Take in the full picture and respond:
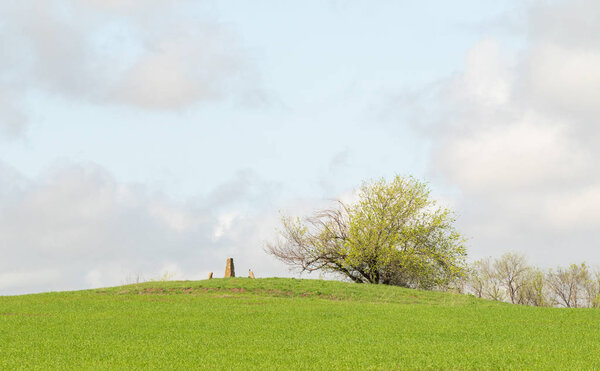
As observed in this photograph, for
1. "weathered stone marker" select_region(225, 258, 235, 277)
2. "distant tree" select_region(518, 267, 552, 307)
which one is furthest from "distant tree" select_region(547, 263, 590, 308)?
"weathered stone marker" select_region(225, 258, 235, 277)

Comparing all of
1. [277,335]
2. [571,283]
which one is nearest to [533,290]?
[571,283]

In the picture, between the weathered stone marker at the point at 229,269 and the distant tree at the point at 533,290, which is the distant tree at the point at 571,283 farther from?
the weathered stone marker at the point at 229,269

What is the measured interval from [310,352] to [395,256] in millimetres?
33456

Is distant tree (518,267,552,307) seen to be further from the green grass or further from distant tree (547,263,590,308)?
the green grass

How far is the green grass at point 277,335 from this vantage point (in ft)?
55.7

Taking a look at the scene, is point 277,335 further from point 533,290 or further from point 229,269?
point 533,290

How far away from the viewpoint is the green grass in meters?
17.0

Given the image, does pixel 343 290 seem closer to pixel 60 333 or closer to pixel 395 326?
pixel 395 326

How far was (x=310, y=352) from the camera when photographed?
18062mm

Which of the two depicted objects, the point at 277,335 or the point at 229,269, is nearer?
the point at 277,335

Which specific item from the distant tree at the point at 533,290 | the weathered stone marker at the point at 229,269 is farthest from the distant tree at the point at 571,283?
the weathered stone marker at the point at 229,269

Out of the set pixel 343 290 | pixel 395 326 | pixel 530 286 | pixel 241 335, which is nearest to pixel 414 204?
pixel 343 290

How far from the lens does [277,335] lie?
72.4ft

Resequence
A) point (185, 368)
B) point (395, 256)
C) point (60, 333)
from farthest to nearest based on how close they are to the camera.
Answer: point (395, 256)
point (60, 333)
point (185, 368)
